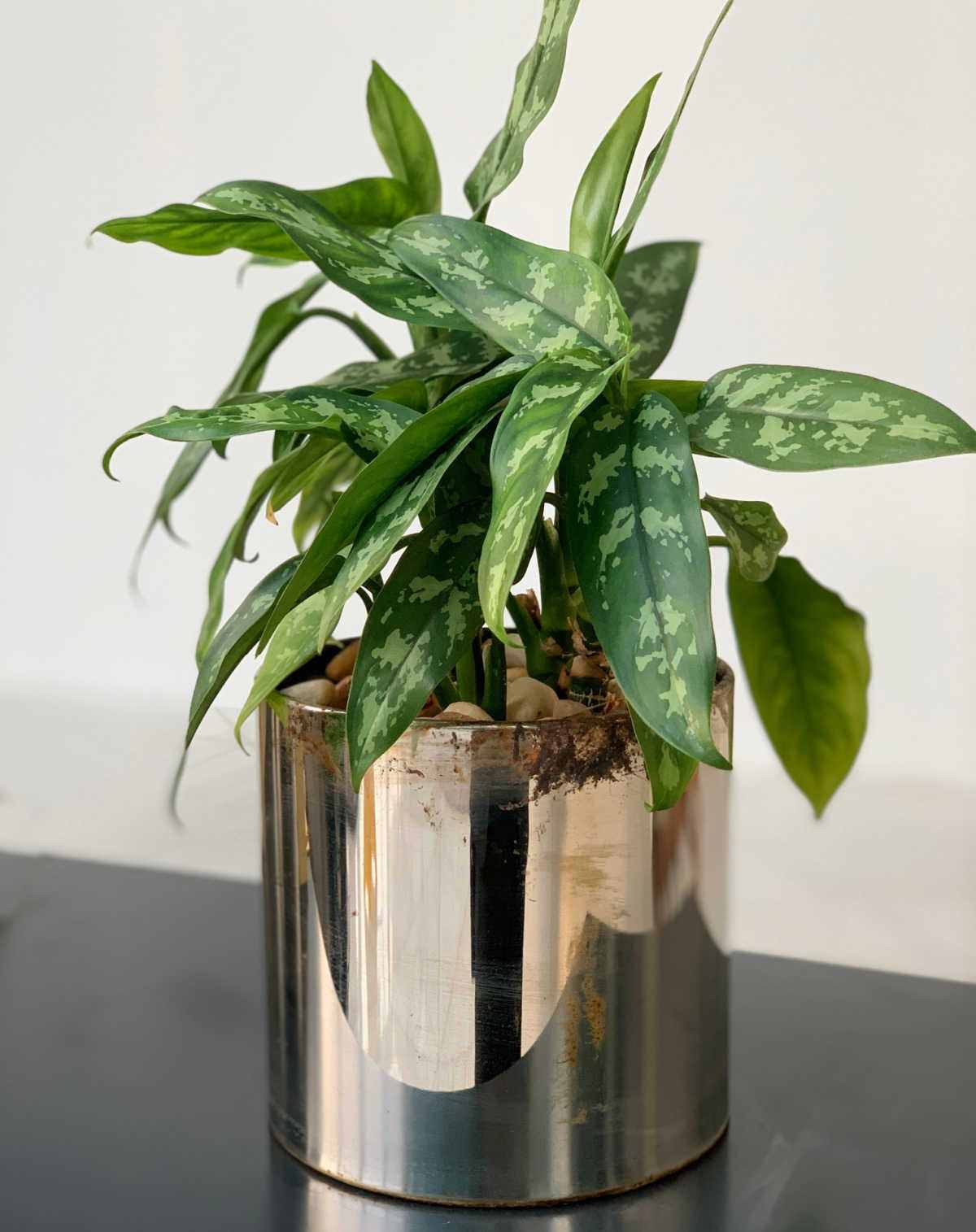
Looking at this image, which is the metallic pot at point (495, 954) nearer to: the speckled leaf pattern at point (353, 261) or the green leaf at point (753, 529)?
the green leaf at point (753, 529)

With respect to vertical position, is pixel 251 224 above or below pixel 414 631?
above

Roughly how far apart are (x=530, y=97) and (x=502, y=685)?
0.89 feet

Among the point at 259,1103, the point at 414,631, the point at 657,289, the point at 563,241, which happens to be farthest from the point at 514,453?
the point at 563,241

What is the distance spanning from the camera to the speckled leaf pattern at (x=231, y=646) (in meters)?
0.58

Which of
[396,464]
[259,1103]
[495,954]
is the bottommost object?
[259,1103]

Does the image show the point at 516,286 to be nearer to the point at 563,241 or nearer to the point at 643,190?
the point at 643,190

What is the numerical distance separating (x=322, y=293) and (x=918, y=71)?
0.63m

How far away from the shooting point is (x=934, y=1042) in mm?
830

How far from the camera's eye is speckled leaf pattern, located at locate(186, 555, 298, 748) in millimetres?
580

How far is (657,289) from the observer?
764 millimetres

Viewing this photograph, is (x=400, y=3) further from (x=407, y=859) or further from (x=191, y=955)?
(x=407, y=859)

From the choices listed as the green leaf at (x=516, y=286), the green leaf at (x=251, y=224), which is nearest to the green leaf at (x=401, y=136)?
the green leaf at (x=251, y=224)

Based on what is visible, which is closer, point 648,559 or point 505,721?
point 648,559

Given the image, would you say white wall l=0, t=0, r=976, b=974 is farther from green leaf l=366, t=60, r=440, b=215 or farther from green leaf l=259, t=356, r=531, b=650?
green leaf l=259, t=356, r=531, b=650
